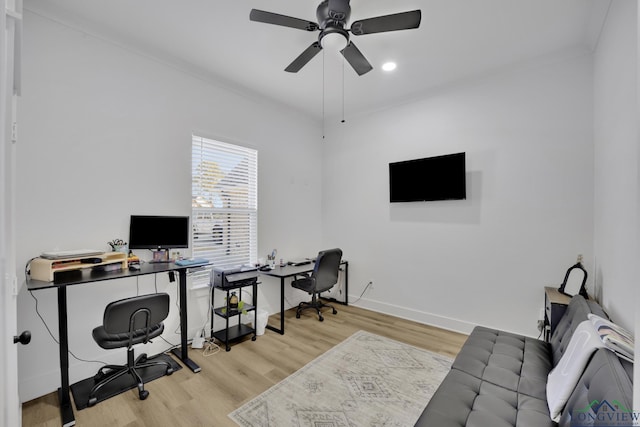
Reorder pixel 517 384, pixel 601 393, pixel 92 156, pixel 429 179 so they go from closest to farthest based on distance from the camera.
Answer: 1. pixel 601 393
2. pixel 517 384
3. pixel 92 156
4. pixel 429 179

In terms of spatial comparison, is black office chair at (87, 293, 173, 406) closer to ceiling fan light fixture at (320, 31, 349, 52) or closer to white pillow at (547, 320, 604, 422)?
ceiling fan light fixture at (320, 31, 349, 52)

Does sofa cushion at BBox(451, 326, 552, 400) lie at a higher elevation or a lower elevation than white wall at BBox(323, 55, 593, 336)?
lower

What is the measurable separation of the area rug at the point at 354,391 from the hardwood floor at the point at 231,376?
13cm

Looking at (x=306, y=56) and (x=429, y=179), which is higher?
(x=306, y=56)

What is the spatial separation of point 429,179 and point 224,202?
256cm

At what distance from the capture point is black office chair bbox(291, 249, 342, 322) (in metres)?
3.54

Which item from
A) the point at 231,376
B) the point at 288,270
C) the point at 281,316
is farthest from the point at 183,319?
the point at 288,270

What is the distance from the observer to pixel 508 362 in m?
1.82

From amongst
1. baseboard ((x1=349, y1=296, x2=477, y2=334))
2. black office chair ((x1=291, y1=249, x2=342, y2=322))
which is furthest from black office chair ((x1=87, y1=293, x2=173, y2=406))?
baseboard ((x1=349, y1=296, x2=477, y2=334))

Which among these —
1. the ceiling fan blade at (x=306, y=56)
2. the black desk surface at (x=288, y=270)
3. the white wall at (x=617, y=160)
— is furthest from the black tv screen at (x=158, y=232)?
the white wall at (x=617, y=160)

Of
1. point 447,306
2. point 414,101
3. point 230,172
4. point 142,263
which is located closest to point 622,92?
point 414,101

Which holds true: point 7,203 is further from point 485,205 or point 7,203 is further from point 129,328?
point 485,205

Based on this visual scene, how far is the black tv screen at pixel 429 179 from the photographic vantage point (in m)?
3.34

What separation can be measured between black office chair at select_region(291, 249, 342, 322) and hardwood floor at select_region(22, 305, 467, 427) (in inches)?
7.9
